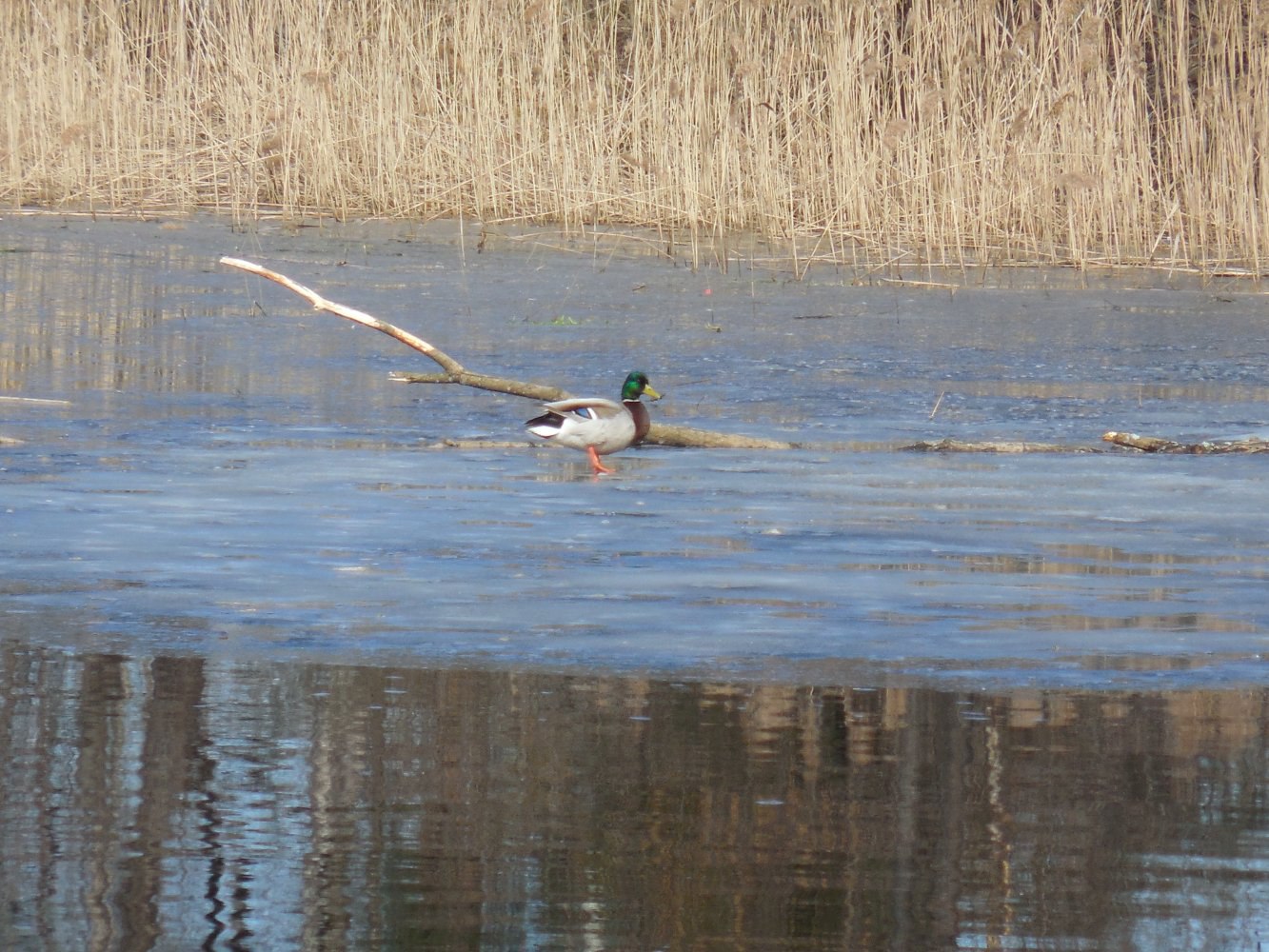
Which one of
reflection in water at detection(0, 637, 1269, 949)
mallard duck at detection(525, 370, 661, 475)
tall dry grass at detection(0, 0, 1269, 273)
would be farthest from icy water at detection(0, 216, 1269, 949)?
tall dry grass at detection(0, 0, 1269, 273)

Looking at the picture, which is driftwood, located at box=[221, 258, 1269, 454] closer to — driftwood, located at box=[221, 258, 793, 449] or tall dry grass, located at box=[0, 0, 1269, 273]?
driftwood, located at box=[221, 258, 793, 449]

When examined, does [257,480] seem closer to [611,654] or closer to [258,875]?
[611,654]

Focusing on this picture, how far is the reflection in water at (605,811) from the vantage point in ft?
9.15

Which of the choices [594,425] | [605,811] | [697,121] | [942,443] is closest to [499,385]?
[594,425]

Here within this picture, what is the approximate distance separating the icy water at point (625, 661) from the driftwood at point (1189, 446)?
7 cm

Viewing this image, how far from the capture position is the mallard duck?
22.8ft

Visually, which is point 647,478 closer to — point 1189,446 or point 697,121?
point 1189,446

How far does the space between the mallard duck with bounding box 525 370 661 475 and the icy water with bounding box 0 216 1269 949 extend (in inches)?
4.6

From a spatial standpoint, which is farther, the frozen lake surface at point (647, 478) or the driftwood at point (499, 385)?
the driftwood at point (499, 385)

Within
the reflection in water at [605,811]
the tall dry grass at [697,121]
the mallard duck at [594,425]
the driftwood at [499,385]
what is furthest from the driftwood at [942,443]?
the tall dry grass at [697,121]

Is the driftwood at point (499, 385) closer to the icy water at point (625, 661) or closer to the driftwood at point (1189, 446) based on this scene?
the icy water at point (625, 661)

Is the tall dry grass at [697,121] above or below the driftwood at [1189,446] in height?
above

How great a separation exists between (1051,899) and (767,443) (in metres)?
4.61

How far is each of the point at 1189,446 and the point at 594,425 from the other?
2.03 meters
